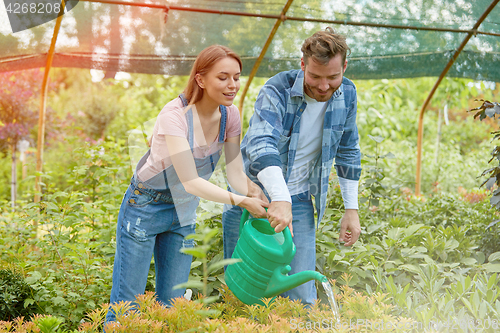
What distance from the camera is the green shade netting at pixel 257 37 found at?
330cm

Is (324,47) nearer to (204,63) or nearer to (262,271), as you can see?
(204,63)

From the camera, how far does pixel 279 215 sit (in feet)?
4.62

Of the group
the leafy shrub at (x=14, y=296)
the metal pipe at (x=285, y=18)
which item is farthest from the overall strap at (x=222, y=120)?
the metal pipe at (x=285, y=18)

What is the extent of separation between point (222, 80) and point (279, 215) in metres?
0.55

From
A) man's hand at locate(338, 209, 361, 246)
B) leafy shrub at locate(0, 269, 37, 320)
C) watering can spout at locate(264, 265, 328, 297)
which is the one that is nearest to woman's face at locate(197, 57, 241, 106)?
watering can spout at locate(264, 265, 328, 297)

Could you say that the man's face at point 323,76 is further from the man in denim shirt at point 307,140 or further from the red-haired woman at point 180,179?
the red-haired woman at point 180,179

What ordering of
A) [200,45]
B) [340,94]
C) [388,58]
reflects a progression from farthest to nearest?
[388,58] → [200,45] → [340,94]

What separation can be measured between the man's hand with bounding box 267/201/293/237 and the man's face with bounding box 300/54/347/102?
0.50m

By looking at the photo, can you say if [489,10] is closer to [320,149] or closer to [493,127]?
[320,149]

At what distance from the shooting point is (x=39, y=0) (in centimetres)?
291

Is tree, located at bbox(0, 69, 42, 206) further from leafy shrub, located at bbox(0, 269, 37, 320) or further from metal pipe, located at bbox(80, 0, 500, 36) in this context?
leafy shrub, located at bbox(0, 269, 37, 320)

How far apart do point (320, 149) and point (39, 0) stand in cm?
229

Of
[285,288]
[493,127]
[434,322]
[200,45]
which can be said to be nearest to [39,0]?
[200,45]

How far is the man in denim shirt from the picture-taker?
163cm
